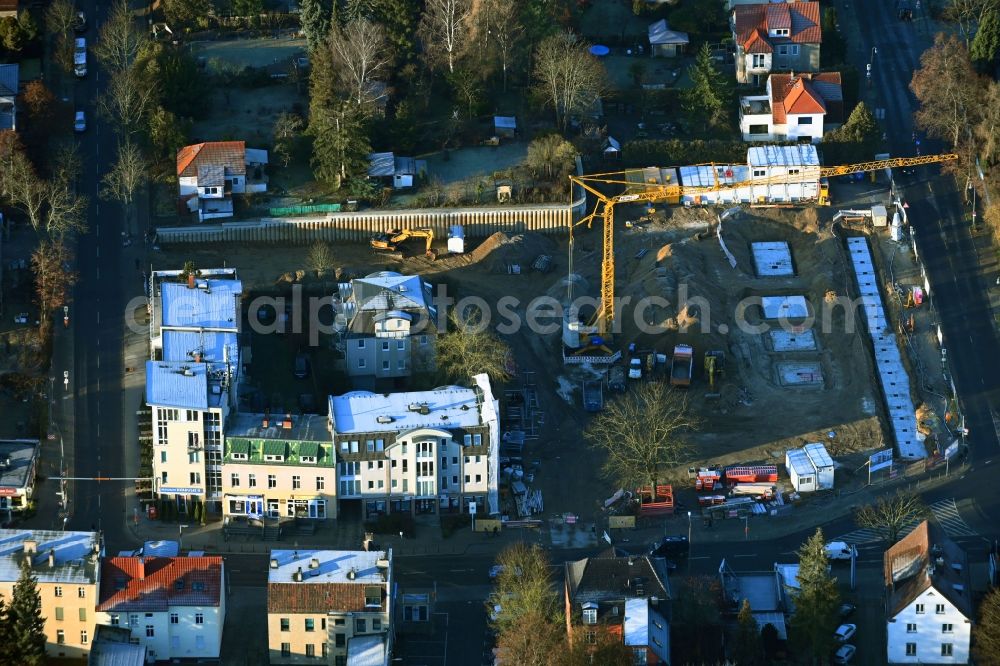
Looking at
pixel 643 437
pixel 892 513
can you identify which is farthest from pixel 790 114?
pixel 892 513

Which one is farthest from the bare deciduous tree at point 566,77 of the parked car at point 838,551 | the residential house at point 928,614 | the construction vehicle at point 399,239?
the residential house at point 928,614

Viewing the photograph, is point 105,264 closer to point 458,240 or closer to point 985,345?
point 458,240

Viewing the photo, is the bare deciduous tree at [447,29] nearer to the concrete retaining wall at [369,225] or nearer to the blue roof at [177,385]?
the concrete retaining wall at [369,225]

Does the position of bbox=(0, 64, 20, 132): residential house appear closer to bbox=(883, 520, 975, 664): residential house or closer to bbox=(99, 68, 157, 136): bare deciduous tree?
bbox=(99, 68, 157, 136): bare deciduous tree

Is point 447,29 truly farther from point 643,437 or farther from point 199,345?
point 643,437

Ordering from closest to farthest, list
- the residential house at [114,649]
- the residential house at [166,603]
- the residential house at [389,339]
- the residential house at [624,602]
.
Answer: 1. the residential house at [624,602]
2. the residential house at [114,649]
3. the residential house at [166,603]
4. the residential house at [389,339]

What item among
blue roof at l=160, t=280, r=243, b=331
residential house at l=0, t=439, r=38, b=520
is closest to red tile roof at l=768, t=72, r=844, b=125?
blue roof at l=160, t=280, r=243, b=331
